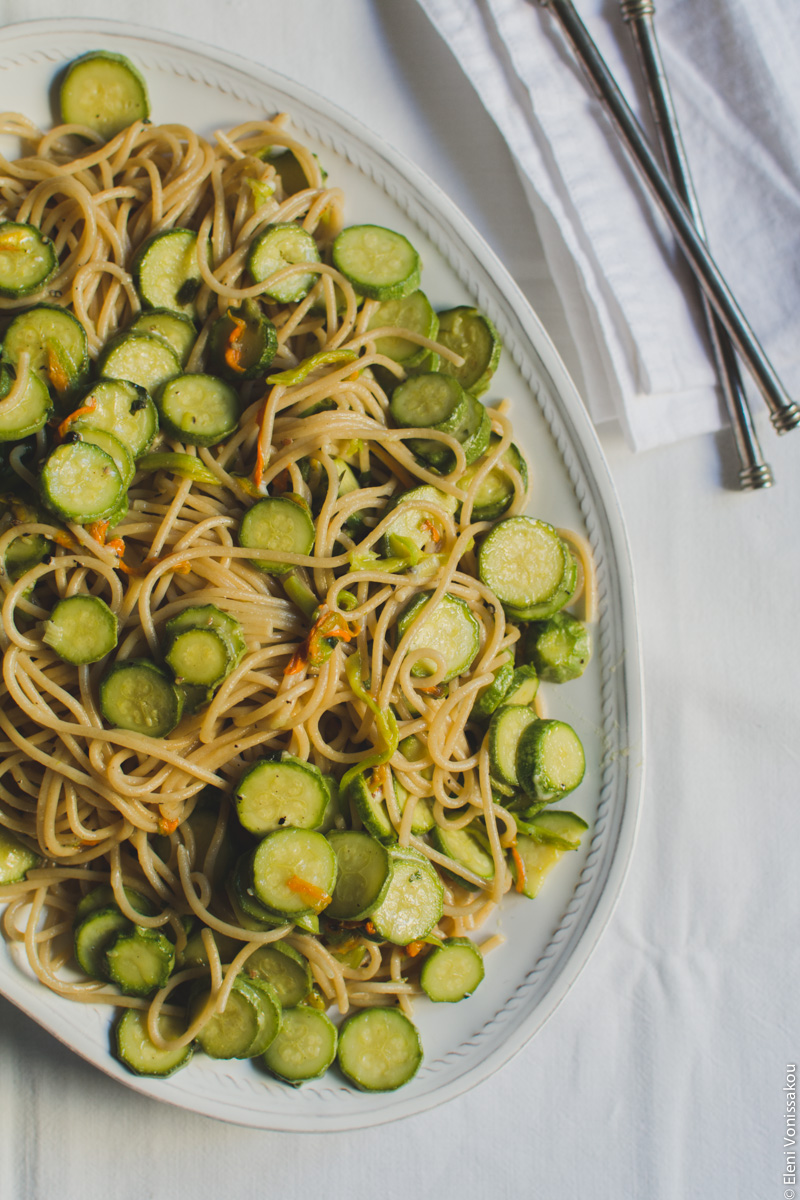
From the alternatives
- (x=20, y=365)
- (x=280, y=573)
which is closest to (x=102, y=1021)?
(x=280, y=573)

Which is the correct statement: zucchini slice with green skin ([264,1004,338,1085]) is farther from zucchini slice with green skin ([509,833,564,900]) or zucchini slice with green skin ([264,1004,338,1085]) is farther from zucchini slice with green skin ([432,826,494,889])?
zucchini slice with green skin ([509,833,564,900])

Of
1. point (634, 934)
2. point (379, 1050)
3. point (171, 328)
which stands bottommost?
point (379, 1050)

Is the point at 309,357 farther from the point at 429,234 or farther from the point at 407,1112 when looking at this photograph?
the point at 407,1112

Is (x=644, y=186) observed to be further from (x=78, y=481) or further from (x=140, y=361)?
(x=78, y=481)

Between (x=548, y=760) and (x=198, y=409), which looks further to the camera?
(x=548, y=760)

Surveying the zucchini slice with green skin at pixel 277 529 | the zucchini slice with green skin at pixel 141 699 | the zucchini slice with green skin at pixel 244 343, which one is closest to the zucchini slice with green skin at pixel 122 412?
the zucchini slice with green skin at pixel 244 343

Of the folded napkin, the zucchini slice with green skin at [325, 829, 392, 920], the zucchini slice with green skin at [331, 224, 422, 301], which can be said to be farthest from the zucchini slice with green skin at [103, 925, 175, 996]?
the folded napkin

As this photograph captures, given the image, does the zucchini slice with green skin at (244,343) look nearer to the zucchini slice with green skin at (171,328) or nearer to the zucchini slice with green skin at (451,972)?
the zucchini slice with green skin at (171,328)

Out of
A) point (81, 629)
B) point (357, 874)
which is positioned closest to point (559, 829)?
point (357, 874)
